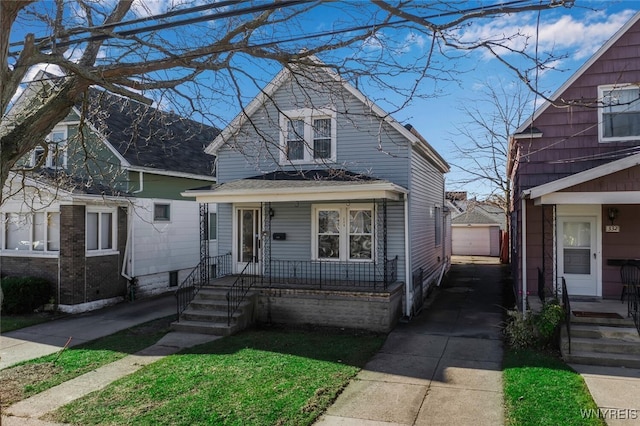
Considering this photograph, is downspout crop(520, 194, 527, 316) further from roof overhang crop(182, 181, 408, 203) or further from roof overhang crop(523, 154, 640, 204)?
roof overhang crop(182, 181, 408, 203)

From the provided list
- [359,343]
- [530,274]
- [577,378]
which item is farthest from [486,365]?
[530,274]

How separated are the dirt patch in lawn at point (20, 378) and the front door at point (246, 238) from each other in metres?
6.36

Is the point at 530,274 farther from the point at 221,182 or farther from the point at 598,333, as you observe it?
the point at 221,182

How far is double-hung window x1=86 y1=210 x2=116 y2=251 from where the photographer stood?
558 inches

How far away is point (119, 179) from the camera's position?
15102 mm

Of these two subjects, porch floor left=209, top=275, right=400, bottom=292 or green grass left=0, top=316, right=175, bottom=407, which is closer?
green grass left=0, top=316, right=175, bottom=407

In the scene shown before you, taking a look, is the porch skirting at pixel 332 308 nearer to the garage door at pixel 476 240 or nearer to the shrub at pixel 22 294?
the shrub at pixel 22 294

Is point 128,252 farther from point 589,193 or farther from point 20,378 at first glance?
point 589,193

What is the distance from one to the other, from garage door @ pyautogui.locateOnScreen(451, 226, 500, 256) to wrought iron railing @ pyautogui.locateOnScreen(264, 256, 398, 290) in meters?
21.5

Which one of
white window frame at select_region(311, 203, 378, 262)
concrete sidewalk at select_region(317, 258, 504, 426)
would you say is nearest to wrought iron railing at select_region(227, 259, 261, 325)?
white window frame at select_region(311, 203, 378, 262)

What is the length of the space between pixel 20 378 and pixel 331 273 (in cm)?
747

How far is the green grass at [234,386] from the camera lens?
5926 millimetres

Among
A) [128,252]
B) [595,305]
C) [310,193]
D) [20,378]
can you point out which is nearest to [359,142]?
[310,193]

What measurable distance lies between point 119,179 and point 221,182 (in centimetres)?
362
